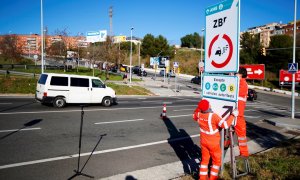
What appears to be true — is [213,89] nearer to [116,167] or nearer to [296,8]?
[116,167]

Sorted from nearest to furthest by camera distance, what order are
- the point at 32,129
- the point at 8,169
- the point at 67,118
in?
1. the point at 8,169
2. the point at 32,129
3. the point at 67,118

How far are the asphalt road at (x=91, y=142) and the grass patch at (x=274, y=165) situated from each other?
1509mm

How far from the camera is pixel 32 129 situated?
1050 centimetres

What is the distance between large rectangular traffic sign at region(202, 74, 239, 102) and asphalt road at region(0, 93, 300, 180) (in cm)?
233

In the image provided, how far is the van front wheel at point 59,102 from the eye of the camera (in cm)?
1616

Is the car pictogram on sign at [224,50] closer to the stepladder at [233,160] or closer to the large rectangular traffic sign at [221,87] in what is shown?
the large rectangular traffic sign at [221,87]

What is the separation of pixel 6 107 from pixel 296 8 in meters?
17.8

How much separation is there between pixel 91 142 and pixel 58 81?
27.2ft

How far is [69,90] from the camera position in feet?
54.3

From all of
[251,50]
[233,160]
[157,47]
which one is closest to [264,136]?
[233,160]

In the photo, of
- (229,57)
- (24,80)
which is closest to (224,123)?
(229,57)

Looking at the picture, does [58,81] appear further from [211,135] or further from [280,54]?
[280,54]

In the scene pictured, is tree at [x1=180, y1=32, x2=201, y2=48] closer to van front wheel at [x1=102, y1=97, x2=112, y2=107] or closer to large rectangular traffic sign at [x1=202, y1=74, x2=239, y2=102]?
van front wheel at [x1=102, y1=97, x2=112, y2=107]

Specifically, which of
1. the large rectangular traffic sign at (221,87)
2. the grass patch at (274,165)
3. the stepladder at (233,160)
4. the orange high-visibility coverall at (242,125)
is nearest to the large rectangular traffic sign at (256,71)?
the grass patch at (274,165)
